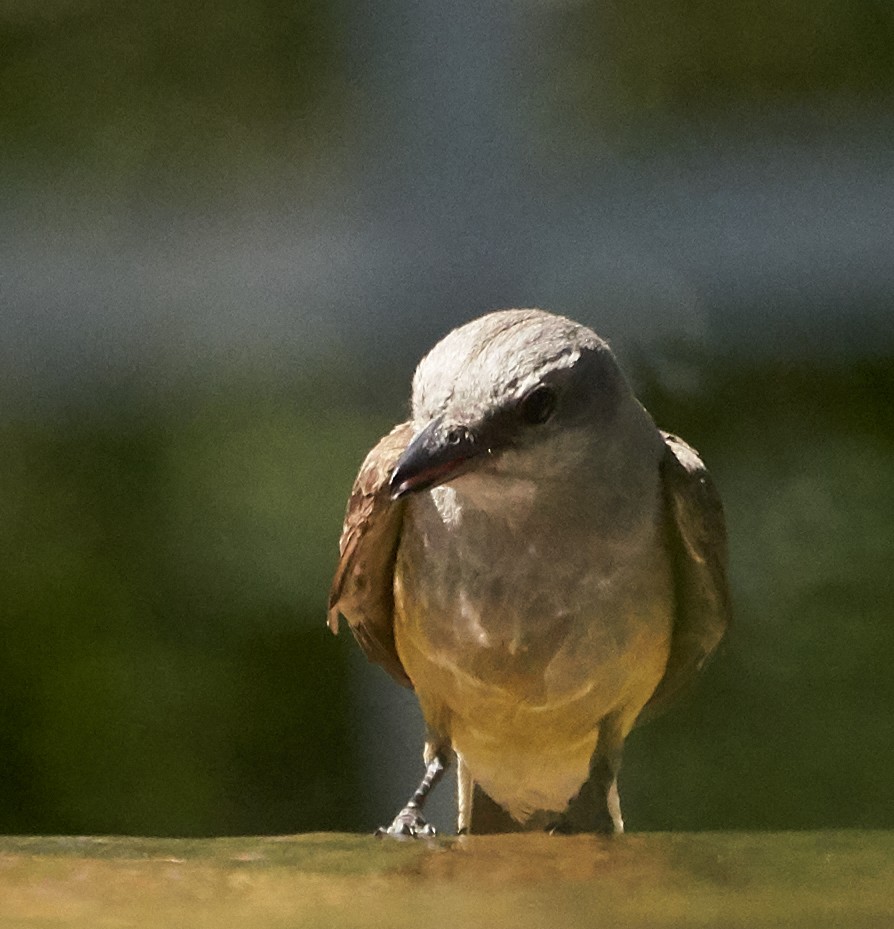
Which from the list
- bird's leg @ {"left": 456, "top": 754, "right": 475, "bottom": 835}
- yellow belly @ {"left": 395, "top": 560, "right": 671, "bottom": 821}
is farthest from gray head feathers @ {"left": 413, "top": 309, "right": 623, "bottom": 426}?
bird's leg @ {"left": 456, "top": 754, "right": 475, "bottom": 835}

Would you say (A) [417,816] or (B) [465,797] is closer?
(A) [417,816]

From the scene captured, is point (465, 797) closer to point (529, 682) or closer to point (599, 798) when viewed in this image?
point (599, 798)

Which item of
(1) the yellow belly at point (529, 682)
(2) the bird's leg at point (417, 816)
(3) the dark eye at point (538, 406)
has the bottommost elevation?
(2) the bird's leg at point (417, 816)

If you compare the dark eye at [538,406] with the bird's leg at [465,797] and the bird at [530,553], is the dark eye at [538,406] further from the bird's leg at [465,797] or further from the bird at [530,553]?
the bird's leg at [465,797]

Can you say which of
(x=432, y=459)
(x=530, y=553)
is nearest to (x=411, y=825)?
A: (x=530, y=553)

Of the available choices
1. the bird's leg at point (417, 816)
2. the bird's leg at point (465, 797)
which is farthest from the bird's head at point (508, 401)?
the bird's leg at point (465, 797)

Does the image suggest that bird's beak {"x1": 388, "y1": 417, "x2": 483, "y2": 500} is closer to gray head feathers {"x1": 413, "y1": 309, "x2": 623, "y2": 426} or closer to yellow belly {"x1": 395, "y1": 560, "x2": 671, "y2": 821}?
gray head feathers {"x1": 413, "y1": 309, "x2": 623, "y2": 426}

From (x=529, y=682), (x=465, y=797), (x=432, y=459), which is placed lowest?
(x=465, y=797)
